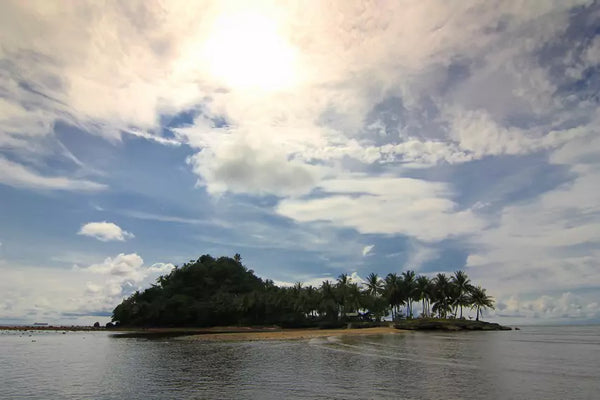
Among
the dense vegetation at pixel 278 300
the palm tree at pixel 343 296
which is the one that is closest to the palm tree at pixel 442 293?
the dense vegetation at pixel 278 300

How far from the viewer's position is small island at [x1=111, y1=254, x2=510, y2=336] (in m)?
116

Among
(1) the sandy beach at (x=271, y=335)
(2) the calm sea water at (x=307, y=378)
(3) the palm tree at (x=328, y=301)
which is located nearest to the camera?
(2) the calm sea water at (x=307, y=378)

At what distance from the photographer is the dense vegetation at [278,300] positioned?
11744 centimetres

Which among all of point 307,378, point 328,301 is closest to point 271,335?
point 328,301

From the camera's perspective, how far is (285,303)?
12088 cm

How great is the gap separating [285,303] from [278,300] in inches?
91.5

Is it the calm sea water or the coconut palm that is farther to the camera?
the coconut palm

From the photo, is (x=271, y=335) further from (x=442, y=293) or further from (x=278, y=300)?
(x=442, y=293)

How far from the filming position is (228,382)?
25.6 meters

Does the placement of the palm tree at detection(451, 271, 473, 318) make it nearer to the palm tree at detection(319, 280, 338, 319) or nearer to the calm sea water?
the palm tree at detection(319, 280, 338, 319)

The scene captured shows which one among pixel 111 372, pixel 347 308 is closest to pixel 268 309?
pixel 347 308

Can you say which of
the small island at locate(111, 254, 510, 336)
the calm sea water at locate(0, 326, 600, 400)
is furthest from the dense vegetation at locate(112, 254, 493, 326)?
the calm sea water at locate(0, 326, 600, 400)

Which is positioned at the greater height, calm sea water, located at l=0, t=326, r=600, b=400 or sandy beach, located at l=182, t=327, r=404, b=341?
calm sea water, located at l=0, t=326, r=600, b=400

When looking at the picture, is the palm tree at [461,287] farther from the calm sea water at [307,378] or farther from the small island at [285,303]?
the calm sea water at [307,378]
